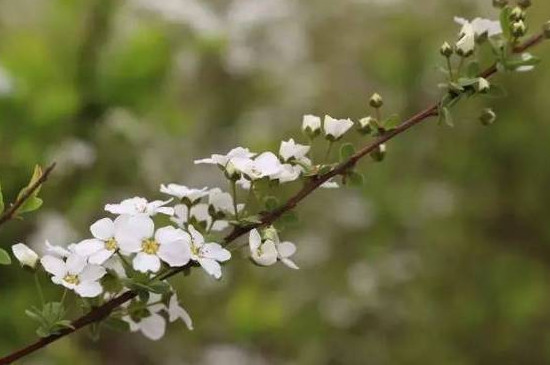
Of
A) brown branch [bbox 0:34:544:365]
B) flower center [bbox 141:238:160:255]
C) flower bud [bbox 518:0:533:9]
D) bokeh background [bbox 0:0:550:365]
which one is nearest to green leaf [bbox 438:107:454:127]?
brown branch [bbox 0:34:544:365]

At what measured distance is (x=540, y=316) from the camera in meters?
1.98

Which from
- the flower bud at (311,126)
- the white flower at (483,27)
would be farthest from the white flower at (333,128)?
the white flower at (483,27)

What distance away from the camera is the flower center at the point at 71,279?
649 millimetres

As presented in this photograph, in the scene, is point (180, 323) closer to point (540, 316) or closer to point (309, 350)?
point (309, 350)

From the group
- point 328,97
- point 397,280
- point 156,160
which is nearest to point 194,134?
point 156,160

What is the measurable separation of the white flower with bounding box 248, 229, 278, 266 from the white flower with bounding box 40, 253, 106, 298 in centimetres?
10

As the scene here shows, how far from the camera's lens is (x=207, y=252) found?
647 millimetres

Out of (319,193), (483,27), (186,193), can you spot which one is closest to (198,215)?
(186,193)

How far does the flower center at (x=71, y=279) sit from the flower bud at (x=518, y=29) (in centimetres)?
34

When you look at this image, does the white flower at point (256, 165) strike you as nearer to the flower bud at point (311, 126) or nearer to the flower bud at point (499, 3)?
the flower bud at point (311, 126)

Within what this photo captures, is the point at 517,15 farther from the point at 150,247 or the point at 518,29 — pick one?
the point at 150,247

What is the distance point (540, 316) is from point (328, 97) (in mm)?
778

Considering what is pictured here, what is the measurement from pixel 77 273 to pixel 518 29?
1.12 feet

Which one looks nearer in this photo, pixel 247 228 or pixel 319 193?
pixel 247 228
